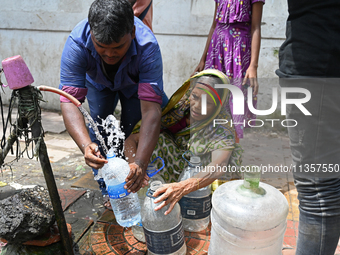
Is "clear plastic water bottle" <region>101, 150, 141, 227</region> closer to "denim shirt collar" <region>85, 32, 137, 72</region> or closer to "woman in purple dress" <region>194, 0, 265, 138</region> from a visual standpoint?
"denim shirt collar" <region>85, 32, 137, 72</region>

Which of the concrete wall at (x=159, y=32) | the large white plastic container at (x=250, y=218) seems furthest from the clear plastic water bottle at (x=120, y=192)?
the concrete wall at (x=159, y=32)

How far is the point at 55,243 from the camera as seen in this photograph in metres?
1.96

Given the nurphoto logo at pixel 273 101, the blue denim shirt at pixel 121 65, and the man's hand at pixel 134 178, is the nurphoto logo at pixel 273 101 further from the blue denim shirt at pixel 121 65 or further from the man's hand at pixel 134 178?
the man's hand at pixel 134 178

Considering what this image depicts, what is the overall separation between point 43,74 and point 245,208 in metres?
5.23

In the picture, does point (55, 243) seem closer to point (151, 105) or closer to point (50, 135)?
point (151, 105)

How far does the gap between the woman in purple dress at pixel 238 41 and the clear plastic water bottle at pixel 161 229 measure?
1.40 metres

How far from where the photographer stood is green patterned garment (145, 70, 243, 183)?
2.36m

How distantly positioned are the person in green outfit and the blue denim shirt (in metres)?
0.30

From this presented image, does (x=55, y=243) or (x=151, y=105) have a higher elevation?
(x=151, y=105)

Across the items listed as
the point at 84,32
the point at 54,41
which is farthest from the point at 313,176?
the point at 54,41

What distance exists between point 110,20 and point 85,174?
6.93 feet

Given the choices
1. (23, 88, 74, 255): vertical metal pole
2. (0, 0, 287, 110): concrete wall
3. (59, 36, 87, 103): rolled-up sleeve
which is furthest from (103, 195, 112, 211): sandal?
(0, 0, 287, 110): concrete wall

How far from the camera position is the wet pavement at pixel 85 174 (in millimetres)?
2393

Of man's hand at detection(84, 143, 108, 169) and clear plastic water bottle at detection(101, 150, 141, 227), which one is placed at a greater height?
man's hand at detection(84, 143, 108, 169)
